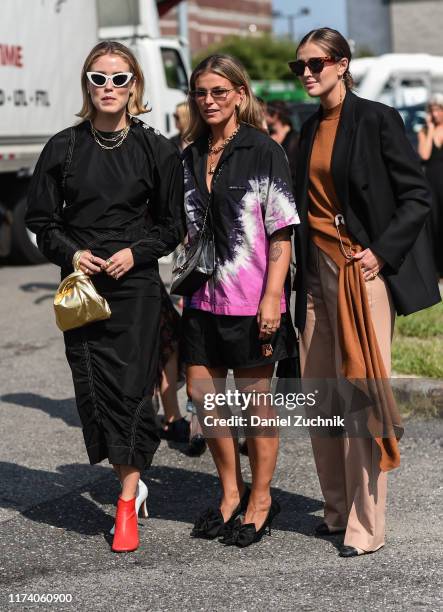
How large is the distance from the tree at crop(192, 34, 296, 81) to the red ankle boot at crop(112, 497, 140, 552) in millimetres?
63336

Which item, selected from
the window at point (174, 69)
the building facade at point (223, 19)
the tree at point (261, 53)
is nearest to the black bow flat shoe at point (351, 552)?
the window at point (174, 69)

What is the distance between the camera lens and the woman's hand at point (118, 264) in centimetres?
462

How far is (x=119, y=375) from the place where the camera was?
4.73m

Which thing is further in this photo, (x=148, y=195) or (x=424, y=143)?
(x=424, y=143)

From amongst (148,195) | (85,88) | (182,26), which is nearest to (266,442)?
(148,195)

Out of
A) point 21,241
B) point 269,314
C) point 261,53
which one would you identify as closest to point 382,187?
point 269,314

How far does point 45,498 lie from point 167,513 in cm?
63

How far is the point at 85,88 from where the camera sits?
15.5 feet

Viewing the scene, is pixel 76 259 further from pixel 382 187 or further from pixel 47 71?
pixel 47 71

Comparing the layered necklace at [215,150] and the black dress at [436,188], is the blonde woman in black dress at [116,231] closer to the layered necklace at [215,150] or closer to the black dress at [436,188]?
the layered necklace at [215,150]

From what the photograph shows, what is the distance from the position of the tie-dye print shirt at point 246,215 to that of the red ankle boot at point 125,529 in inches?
33.5

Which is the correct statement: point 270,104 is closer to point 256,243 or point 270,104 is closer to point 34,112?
point 256,243

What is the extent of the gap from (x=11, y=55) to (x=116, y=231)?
33.5 ft

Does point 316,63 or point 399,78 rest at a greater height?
point 316,63
